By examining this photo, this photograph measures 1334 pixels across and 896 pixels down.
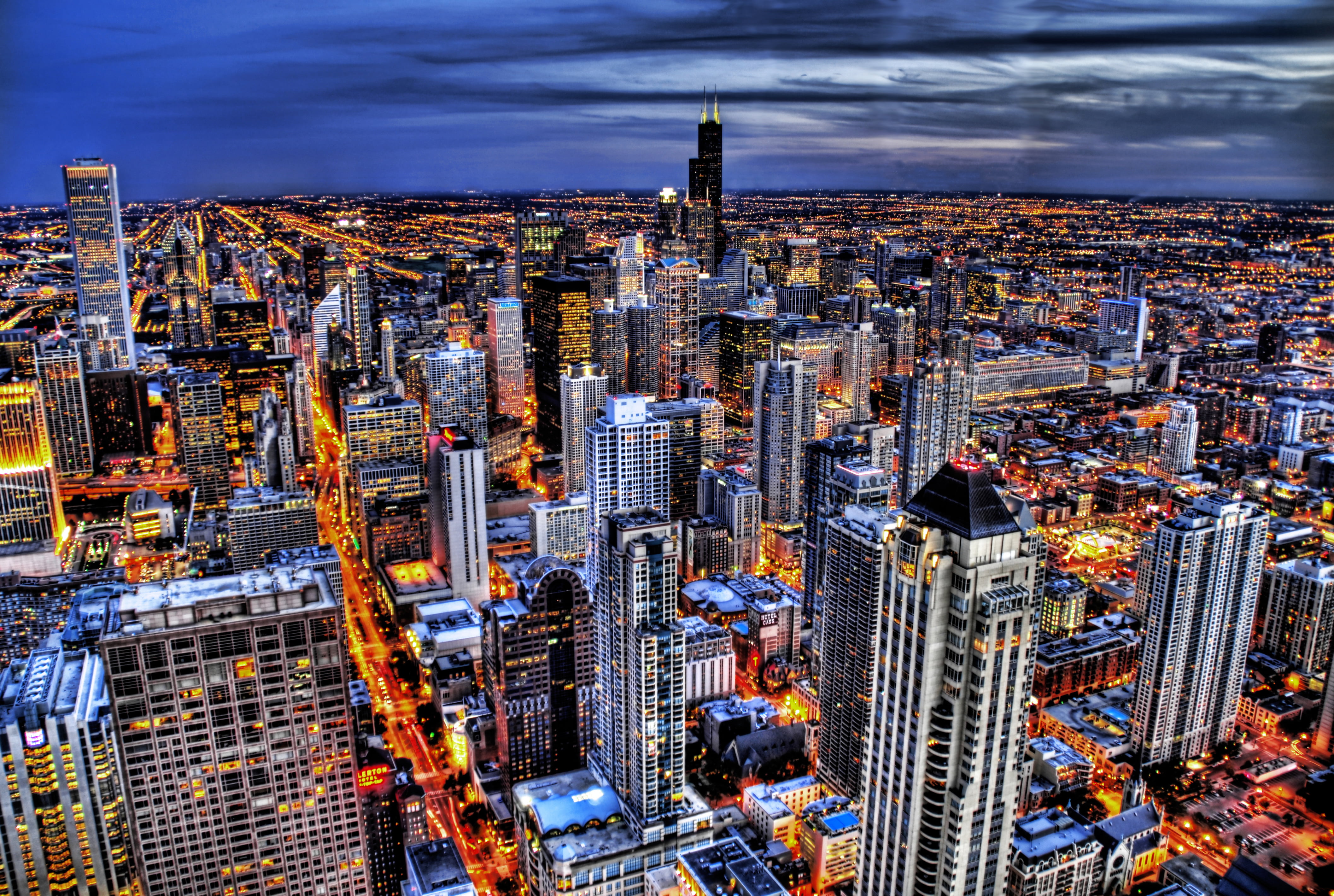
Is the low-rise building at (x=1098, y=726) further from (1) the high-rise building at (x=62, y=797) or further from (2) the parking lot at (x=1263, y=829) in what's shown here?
(1) the high-rise building at (x=62, y=797)

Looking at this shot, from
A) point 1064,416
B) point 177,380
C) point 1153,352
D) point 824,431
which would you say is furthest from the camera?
point 1153,352

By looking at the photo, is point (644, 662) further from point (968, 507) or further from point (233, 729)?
point (968, 507)

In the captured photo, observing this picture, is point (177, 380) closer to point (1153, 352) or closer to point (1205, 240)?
point (1205, 240)

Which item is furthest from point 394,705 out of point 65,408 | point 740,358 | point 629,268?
point 629,268

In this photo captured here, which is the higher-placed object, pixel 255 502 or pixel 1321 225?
pixel 1321 225

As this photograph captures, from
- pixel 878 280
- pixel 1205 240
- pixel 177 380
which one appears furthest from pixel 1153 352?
pixel 177 380
